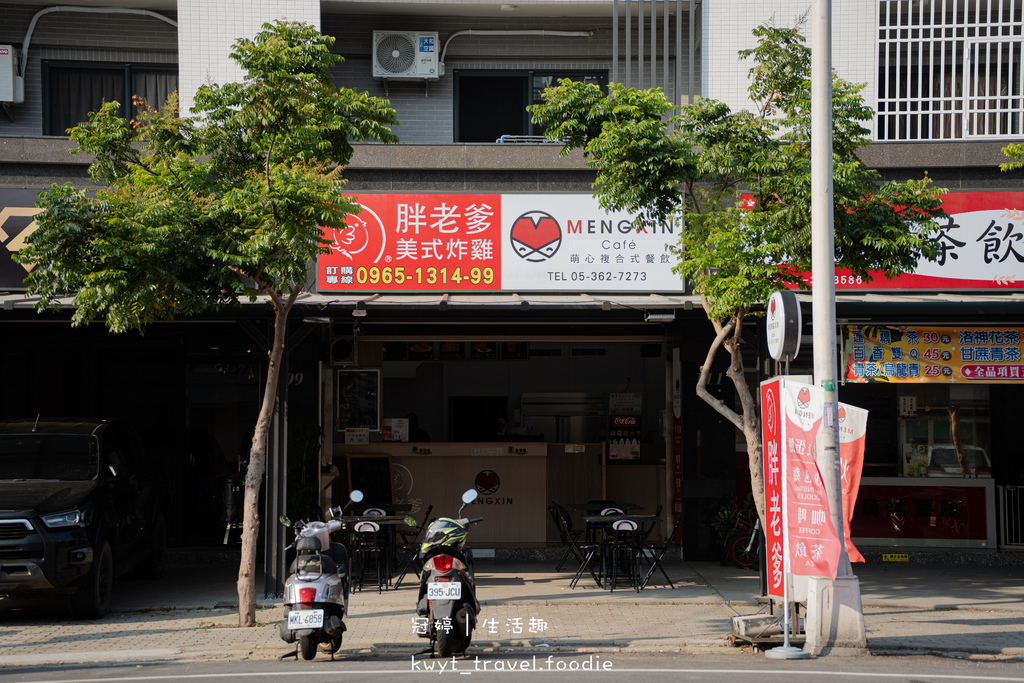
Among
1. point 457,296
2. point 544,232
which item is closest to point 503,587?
point 457,296

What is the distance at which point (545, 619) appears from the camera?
9.34 m

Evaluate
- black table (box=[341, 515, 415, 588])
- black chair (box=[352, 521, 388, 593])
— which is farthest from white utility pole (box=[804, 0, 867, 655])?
black chair (box=[352, 521, 388, 593])

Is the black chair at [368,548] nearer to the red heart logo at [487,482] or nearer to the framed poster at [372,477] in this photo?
the framed poster at [372,477]

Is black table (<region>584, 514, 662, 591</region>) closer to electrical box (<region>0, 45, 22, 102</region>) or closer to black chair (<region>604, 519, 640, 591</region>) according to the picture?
black chair (<region>604, 519, 640, 591</region>)

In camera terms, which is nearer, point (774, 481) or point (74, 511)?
point (774, 481)

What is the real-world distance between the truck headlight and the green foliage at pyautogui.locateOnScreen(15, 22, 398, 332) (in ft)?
6.46

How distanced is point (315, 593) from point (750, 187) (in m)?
5.77

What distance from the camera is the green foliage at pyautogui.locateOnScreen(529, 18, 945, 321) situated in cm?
879

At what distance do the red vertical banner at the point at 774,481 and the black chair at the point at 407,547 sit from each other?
4624mm

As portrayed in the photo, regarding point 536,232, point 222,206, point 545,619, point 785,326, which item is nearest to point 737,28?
point 536,232

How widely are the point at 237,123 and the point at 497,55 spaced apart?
651cm

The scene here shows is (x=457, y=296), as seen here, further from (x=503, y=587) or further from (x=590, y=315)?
(x=503, y=587)

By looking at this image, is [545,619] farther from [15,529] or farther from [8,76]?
[8,76]

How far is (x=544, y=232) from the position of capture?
12.4 meters
